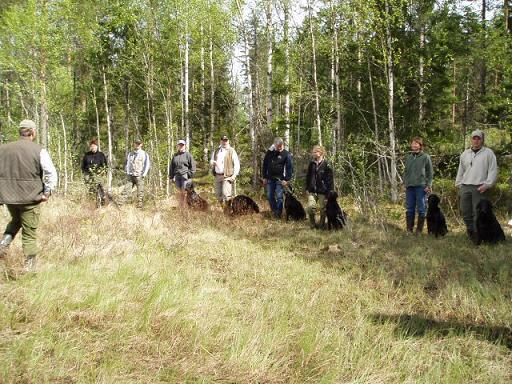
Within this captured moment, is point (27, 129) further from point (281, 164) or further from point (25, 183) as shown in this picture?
point (281, 164)

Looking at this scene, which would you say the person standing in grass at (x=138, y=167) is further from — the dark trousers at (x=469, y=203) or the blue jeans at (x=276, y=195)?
the dark trousers at (x=469, y=203)

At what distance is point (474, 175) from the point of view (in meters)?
6.51

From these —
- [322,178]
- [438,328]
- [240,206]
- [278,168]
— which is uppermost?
[278,168]

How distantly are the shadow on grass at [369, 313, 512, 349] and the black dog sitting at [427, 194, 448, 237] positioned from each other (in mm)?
3866

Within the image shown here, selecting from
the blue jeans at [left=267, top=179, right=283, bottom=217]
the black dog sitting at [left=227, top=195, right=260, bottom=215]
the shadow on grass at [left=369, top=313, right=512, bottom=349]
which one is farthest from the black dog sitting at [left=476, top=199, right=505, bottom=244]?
the black dog sitting at [left=227, top=195, right=260, bottom=215]

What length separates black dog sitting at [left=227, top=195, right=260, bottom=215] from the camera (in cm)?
910

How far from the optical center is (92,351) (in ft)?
9.13

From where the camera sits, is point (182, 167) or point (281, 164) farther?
point (182, 167)

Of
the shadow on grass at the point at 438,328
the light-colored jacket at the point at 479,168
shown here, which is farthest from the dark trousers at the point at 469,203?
the shadow on grass at the point at 438,328

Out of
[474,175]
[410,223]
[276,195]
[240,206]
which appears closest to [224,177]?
[240,206]

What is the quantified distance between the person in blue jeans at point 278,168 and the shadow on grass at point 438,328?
5.34m

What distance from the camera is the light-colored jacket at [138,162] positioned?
34.3ft

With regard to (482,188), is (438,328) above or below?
below

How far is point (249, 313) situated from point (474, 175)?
187 inches
